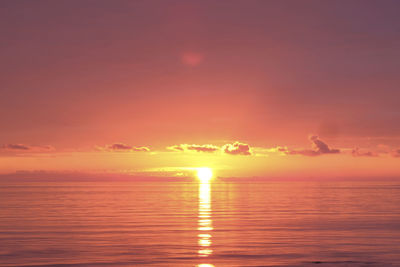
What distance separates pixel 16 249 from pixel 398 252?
23278mm

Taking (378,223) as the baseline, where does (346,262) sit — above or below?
below

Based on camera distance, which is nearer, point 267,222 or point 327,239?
point 327,239

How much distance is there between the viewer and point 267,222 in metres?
45.4

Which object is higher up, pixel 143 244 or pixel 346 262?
pixel 143 244

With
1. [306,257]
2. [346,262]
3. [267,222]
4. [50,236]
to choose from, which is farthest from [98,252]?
[267,222]

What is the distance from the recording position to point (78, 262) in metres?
24.6

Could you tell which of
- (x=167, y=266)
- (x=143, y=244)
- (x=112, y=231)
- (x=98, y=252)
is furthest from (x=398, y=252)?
(x=112, y=231)

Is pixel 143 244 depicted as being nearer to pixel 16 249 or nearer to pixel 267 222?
pixel 16 249

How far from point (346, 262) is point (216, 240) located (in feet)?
34.8

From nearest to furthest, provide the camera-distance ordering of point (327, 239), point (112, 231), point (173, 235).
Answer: point (327, 239) < point (173, 235) < point (112, 231)

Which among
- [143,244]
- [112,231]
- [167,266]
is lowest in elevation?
[167,266]

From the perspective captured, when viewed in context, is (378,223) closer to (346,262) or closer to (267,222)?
(267,222)

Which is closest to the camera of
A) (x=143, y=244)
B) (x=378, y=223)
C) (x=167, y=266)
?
(x=167, y=266)

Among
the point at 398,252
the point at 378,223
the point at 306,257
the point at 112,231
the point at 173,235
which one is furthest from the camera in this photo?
the point at 378,223
